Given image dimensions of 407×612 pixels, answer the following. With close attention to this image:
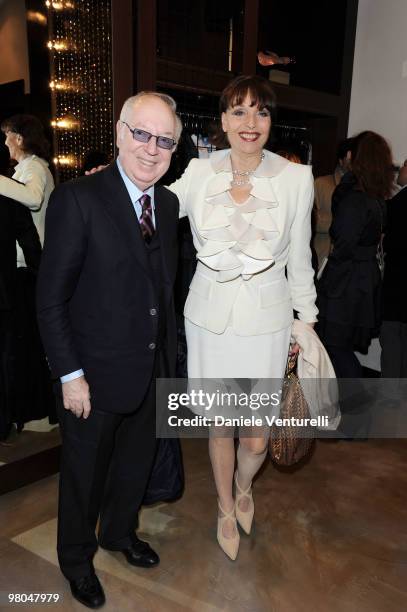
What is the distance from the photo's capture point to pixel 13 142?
2396 millimetres

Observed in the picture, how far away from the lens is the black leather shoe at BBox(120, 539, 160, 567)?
2150 millimetres

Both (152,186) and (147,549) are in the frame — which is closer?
(152,186)

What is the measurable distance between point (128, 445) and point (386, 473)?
5.37ft

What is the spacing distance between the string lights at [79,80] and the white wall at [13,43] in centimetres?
16

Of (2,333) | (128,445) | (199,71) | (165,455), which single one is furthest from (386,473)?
(199,71)

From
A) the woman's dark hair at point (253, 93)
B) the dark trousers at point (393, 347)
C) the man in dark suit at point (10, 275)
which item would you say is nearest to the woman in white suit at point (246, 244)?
the woman's dark hair at point (253, 93)

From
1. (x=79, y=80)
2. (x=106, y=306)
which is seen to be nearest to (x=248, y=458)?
(x=106, y=306)

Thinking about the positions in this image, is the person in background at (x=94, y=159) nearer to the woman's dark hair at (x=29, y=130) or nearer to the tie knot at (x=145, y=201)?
the woman's dark hair at (x=29, y=130)

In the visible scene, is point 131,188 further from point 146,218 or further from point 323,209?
point 323,209

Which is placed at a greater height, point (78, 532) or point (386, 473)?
point (78, 532)

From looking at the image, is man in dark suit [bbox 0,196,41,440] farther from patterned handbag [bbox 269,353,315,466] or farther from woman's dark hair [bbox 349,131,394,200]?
woman's dark hair [bbox 349,131,394,200]

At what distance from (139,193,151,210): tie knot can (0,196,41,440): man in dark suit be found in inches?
38.7

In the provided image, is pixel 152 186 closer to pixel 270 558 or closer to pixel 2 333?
pixel 2 333

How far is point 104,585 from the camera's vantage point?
205 centimetres
